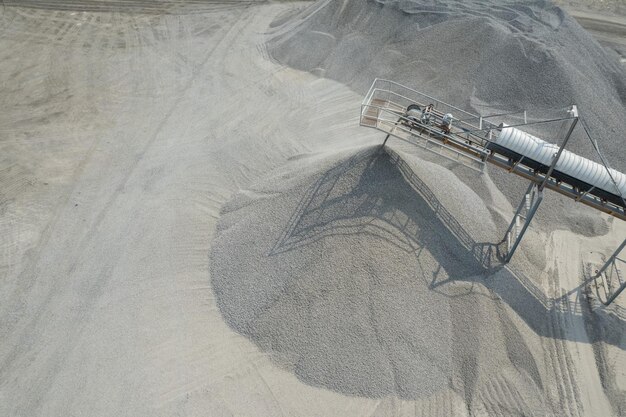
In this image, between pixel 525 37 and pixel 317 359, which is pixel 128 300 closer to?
pixel 317 359

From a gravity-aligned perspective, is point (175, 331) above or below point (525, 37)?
below

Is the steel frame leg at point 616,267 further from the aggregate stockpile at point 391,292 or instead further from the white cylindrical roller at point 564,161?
the white cylindrical roller at point 564,161

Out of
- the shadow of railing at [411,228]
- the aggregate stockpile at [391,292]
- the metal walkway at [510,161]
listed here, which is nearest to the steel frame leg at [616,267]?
the metal walkway at [510,161]

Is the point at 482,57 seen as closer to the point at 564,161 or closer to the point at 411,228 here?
the point at 564,161

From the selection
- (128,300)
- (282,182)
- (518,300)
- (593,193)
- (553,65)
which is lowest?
(128,300)

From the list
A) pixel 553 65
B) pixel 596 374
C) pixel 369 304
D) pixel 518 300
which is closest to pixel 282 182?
pixel 369 304

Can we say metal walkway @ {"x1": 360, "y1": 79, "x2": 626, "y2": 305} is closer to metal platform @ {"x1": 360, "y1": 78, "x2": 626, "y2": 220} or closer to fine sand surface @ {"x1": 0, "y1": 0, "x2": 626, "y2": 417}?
metal platform @ {"x1": 360, "y1": 78, "x2": 626, "y2": 220}

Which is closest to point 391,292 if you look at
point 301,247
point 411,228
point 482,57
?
point 411,228
